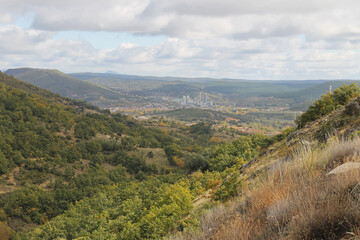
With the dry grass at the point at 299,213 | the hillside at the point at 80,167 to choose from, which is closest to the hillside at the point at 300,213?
the dry grass at the point at 299,213

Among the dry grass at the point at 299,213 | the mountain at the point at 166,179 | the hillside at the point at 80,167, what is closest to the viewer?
the dry grass at the point at 299,213

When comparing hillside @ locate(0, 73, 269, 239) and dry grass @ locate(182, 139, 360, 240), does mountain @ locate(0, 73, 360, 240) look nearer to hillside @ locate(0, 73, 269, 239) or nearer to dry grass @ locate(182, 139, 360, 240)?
dry grass @ locate(182, 139, 360, 240)

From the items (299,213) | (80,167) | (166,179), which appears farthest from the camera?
(80,167)

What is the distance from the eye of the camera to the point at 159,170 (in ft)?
229

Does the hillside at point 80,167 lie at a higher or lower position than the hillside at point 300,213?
lower

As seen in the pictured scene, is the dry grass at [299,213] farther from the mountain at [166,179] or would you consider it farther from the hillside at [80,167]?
the hillside at [80,167]

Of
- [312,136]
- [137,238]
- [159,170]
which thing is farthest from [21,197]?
[312,136]

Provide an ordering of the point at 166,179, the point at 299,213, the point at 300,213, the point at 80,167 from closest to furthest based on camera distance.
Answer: the point at 300,213 < the point at 299,213 < the point at 166,179 < the point at 80,167

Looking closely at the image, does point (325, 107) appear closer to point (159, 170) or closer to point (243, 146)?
point (243, 146)

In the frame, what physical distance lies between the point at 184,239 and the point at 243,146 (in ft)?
81.9

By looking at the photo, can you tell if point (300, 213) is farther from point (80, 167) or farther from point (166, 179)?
point (80, 167)

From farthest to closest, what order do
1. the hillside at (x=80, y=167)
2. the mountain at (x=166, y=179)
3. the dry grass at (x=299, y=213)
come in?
the hillside at (x=80, y=167) → the mountain at (x=166, y=179) → the dry grass at (x=299, y=213)

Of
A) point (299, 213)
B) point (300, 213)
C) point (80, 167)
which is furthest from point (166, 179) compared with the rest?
point (300, 213)

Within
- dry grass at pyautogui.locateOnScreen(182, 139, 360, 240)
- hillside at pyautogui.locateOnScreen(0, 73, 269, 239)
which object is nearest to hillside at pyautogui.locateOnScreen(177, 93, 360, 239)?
dry grass at pyautogui.locateOnScreen(182, 139, 360, 240)
